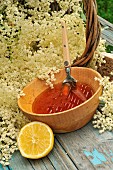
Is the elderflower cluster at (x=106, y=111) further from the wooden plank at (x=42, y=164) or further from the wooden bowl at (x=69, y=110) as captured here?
the wooden plank at (x=42, y=164)

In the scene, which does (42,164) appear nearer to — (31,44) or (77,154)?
(77,154)

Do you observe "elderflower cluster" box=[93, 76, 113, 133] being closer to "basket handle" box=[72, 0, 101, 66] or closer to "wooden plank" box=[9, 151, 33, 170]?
"basket handle" box=[72, 0, 101, 66]

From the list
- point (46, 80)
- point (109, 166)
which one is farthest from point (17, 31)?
point (109, 166)

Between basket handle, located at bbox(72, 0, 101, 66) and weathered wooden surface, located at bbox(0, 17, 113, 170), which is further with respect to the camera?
basket handle, located at bbox(72, 0, 101, 66)

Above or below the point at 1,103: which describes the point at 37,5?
above

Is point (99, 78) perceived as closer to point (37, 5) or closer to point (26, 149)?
point (26, 149)

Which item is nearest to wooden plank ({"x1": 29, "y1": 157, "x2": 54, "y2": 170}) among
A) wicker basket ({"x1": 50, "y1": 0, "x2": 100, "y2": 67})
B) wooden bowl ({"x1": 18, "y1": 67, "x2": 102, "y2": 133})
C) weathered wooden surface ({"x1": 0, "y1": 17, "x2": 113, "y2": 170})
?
weathered wooden surface ({"x1": 0, "y1": 17, "x2": 113, "y2": 170})
